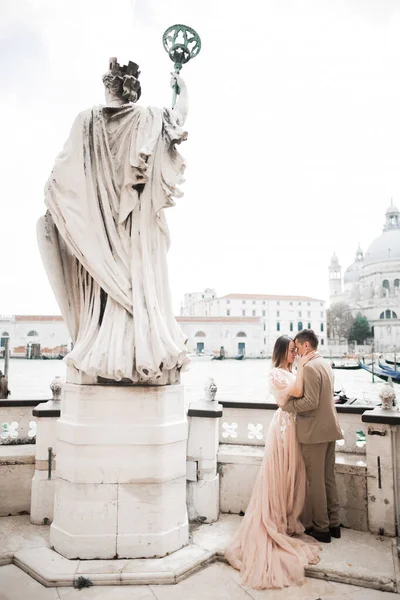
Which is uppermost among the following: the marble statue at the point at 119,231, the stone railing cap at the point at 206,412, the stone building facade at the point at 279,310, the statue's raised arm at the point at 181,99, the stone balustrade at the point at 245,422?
the stone building facade at the point at 279,310

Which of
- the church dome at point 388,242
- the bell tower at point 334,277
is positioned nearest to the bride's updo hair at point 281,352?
the church dome at point 388,242

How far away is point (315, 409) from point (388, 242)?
77443 millimetres

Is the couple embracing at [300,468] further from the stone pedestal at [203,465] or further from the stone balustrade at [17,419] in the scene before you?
the stone balustrade at [17,419]

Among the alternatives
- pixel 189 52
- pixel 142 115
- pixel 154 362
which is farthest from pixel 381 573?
pixel 189 52

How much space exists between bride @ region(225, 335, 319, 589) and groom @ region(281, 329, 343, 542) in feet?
0.19

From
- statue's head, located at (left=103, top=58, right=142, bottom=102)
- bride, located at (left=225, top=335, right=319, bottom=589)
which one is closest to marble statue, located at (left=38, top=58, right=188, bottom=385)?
statue's head, located at (left=103, top=58, right=142, bottom=102)

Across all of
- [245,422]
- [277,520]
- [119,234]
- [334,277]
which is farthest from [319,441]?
[334,277]

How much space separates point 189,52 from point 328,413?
254 centimetres

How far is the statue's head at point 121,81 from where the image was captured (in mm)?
2520

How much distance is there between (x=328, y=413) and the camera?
2.62 meters

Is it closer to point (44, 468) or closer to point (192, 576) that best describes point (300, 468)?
point (192, 576)

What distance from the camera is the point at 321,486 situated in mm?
2590

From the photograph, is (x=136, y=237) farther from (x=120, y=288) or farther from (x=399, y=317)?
(x=399, y=317)

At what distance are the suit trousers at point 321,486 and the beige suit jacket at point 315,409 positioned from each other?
0.07 meters
